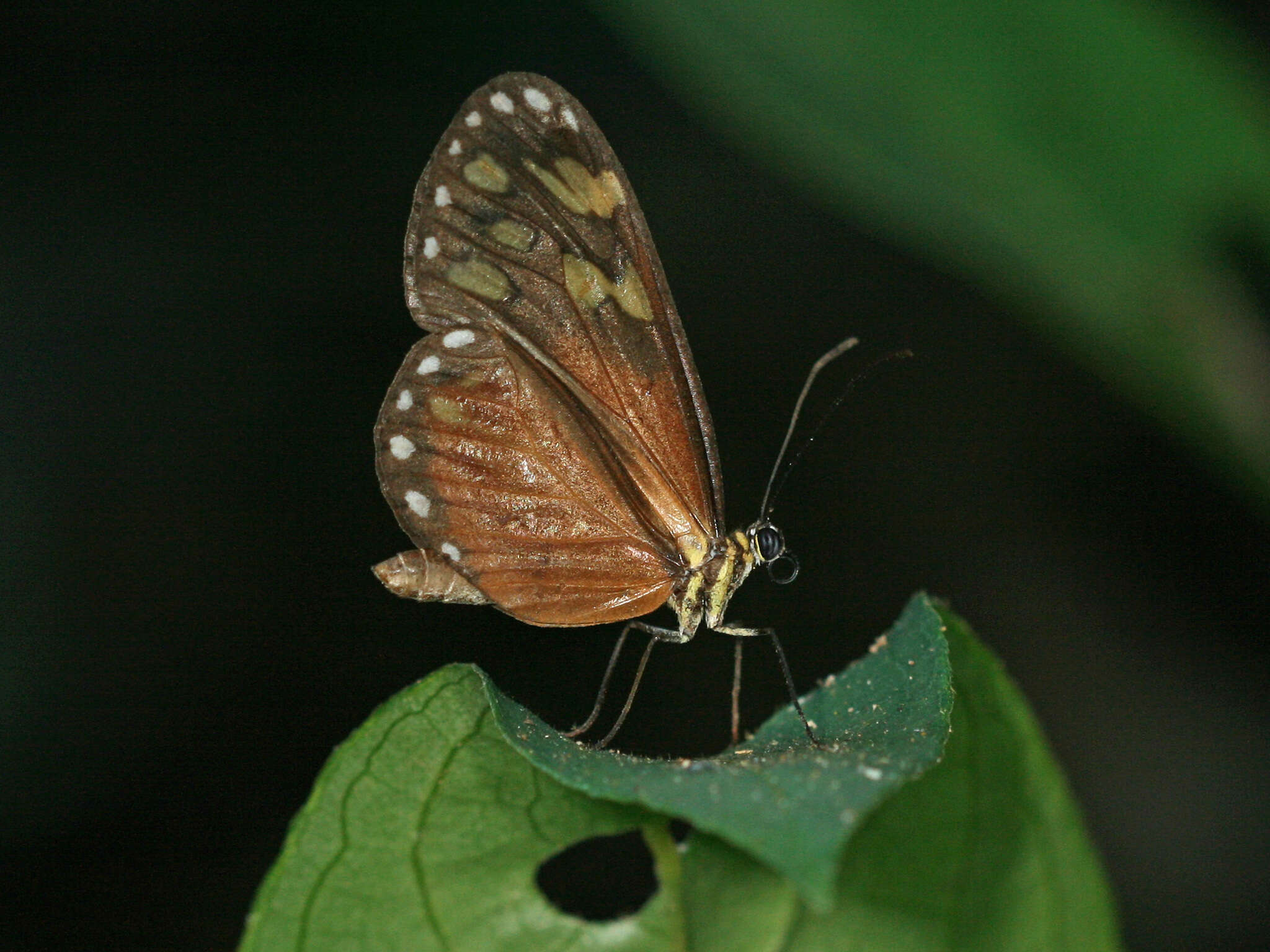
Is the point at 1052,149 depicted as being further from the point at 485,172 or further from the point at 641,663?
the point at 641,663

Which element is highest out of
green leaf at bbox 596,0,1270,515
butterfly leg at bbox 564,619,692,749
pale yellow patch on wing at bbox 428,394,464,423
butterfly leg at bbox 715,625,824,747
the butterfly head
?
green leaf at bbox 596,0,1270,515

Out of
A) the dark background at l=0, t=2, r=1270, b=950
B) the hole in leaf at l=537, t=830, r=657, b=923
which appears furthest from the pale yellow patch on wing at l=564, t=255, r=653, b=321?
the dark background at l=0, t=2, r=1270, b=950

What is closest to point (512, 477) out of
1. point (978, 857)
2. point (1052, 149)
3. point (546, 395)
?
point (546, 395)

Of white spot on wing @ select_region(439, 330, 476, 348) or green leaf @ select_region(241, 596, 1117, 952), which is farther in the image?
white spot on wing @ select_region(439, 330, 476, 348)

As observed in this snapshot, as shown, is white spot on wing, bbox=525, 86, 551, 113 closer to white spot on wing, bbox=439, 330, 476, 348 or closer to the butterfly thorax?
white spot on wing, bbox=439, 330, 476, 348

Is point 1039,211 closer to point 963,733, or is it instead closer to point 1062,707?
point 963,733

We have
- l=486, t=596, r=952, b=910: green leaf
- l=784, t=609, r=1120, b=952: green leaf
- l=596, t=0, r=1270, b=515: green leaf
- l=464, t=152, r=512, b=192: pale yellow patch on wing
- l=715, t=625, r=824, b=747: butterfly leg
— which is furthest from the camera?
l=596, t=0, r=1270, b=515: green leaf

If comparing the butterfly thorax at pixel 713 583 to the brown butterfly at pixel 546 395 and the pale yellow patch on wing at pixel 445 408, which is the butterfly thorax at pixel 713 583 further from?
the pale yellow patch on wing at pixel 445 408
